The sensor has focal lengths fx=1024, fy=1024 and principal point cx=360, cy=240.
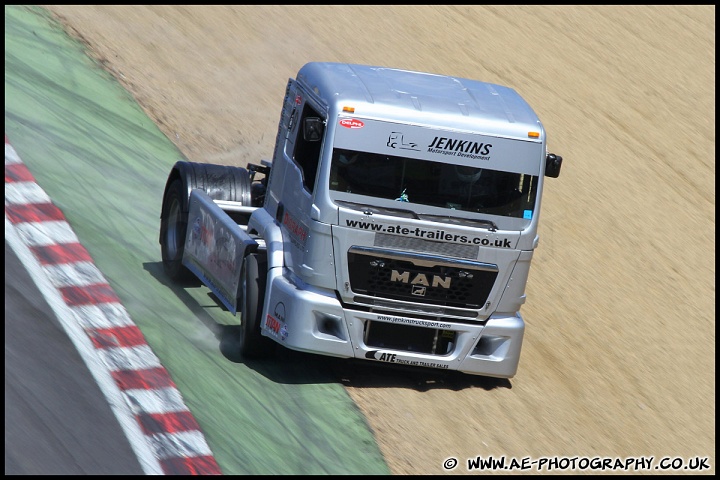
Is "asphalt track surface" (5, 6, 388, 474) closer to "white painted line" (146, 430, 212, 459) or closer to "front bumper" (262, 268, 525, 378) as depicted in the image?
"white painted line" (146, 430, 212, 459)

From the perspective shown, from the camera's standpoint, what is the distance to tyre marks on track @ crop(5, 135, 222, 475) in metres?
8.50

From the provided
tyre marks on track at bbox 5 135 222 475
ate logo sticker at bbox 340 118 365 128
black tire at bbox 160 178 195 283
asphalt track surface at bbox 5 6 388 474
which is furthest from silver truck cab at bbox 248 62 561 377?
black tire at bbox 160 178 195 283

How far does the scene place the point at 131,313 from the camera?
35.1 ft

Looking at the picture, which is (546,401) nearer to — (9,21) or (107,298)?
(107,298)

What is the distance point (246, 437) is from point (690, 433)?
5.20 m

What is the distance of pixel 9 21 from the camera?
16984mm

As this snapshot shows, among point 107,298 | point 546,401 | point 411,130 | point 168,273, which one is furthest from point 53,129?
point 546,401

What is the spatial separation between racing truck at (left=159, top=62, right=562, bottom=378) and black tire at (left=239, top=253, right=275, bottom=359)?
0.5 inches

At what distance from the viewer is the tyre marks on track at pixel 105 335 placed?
8.50 metres

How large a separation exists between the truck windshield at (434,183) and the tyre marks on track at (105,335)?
254 cm

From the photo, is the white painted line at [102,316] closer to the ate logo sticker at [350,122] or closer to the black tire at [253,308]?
the black tire at [253,308]

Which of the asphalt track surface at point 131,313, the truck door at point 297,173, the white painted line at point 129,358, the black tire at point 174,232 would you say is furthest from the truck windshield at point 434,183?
the black tire at point 174,232

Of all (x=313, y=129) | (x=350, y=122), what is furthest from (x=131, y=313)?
(x=350, y=122)

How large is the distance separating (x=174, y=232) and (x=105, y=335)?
8.23 ft
